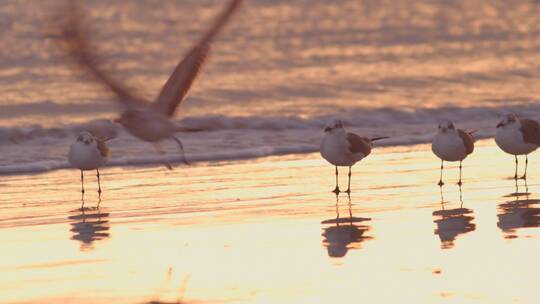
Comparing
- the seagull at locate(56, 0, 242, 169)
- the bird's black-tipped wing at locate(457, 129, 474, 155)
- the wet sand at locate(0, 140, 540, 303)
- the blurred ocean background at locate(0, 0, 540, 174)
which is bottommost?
the wet sand at locate(0, 140, 540, 303)

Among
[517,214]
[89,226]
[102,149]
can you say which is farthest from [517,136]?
[89,226]

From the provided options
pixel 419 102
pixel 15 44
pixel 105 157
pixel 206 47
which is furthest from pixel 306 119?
pixel 15 44

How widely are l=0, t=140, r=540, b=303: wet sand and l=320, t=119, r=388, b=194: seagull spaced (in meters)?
0.26

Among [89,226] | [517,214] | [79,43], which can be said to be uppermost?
[79,43]

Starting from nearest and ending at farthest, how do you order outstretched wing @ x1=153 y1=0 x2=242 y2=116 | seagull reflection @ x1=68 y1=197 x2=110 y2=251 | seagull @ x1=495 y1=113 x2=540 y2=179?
1. seagull reflection @ x1=68 y1=197 x2=110 y2=251
2. outstretched wing @ x1=153 y1=0 x2=242 y2=116
3. seagull @ x1=495 y1=113 x2=540 y2=179

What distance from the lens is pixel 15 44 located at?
28.2m

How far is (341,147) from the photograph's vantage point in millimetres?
→ 14453

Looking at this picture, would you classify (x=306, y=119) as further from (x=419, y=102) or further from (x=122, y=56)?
(x=122, y=56)

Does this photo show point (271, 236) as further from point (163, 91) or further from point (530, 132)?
point (530, 132)

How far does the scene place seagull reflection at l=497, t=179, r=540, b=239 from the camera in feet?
36.3

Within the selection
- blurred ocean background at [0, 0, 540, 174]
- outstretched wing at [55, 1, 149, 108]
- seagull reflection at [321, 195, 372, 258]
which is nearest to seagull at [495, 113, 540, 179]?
blurred ocean background at [0, 0, 540, 174]

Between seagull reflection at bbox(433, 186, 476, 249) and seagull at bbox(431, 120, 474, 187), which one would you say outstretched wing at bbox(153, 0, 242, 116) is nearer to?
seagull reflection at bbox(433, 186, 476, 249)

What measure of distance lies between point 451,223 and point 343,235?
995mm

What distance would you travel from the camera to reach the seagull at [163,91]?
11.3 meters
